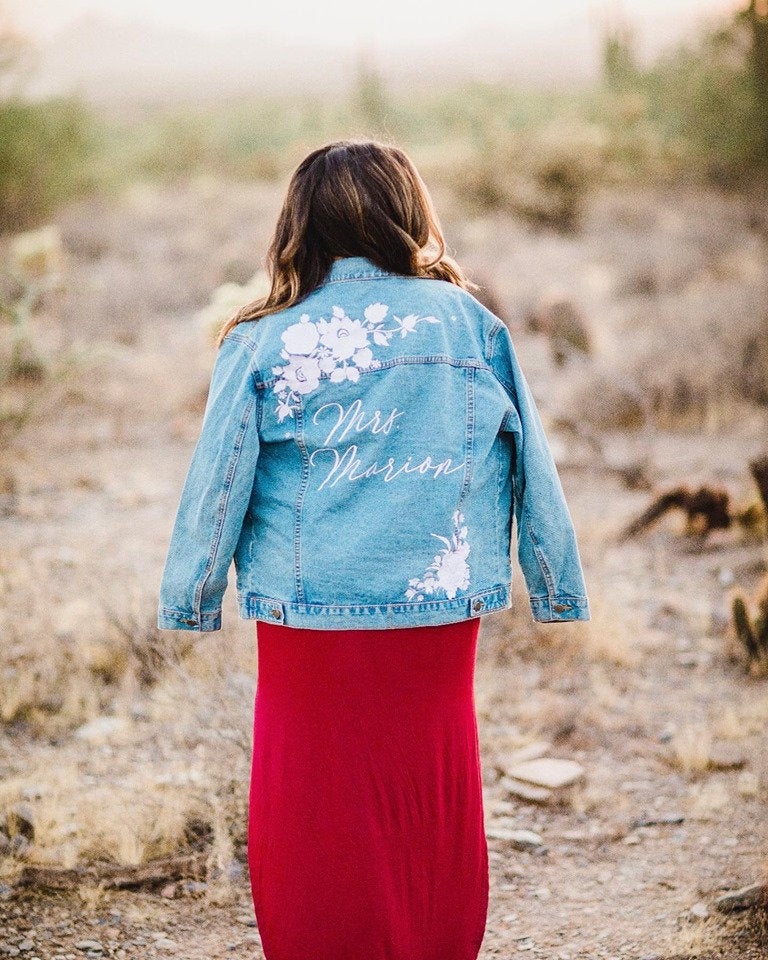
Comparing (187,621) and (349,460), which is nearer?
(349,460)

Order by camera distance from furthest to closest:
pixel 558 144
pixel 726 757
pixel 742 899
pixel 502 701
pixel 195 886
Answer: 1. pixel 558 144
2. pixel 502 701
3. pixel 726 757
4. pixel 195 886
5. pixel 742 899

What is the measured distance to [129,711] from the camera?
155 inches

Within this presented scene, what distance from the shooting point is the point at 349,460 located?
74.9 inches

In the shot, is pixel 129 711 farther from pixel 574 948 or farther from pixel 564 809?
pixel 574 948

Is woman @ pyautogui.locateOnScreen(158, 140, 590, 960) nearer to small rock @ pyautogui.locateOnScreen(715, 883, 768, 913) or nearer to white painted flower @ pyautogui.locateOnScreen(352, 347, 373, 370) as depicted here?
white painted flower @ pyautogui.locateOnScreen(352, 347, 373, 370)

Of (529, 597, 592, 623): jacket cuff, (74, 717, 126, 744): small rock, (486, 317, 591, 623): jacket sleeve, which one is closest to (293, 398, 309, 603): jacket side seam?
(486, 317, 591, 623): jacket sleeve

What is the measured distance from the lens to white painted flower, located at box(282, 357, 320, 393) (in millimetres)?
1915

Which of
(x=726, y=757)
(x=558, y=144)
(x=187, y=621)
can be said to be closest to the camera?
(x=187, y=621)

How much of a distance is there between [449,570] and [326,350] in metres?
0.50

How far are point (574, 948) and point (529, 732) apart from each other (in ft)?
4.03

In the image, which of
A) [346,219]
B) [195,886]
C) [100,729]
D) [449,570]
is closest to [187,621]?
[449,570]

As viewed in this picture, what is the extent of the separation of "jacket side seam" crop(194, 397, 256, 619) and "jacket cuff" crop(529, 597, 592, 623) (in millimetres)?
687

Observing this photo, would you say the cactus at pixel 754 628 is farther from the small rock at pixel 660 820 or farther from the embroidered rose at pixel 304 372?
the embroidered rose at pixel 304 372

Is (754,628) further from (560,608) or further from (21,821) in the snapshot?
(21,821)
